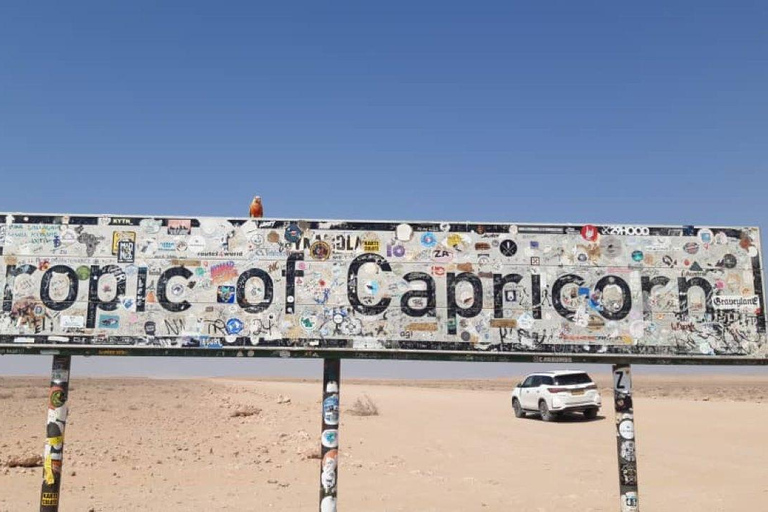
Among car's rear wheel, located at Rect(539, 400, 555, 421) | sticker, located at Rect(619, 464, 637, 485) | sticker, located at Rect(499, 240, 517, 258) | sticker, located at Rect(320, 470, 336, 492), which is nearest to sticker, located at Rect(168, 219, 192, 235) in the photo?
sticker, located at Rect(320, 470, 336, 492)

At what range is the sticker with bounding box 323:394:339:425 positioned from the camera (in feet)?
27.1

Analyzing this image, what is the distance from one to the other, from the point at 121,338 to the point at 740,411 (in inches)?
992

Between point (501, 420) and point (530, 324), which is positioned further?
point (501, 420)

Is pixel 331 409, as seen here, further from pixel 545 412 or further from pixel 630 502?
pixel 545 412

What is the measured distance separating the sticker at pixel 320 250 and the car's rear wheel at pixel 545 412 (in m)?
17.7

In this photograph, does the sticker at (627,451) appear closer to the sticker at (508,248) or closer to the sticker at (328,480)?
the sticker at (508,248)

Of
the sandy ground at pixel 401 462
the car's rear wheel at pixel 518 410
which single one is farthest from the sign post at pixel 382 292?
the car's rear wheel at pixel 518 410

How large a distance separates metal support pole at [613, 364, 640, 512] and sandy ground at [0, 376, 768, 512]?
3.12 meters

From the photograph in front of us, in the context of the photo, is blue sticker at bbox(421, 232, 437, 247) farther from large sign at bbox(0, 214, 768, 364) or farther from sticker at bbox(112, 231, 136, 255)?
sticker at bbox(112, 231, 136, 255)

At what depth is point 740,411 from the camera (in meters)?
25.8

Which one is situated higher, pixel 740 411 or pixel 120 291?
pixel 120 291

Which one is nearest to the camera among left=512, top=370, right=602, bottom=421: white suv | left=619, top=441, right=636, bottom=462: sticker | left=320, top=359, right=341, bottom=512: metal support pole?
left=320, top=359, right=341, bottom=512: metal support pole

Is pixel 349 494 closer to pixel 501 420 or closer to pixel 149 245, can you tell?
pixel 149 245

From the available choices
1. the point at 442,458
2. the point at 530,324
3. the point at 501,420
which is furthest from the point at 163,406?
the point at 530,324
